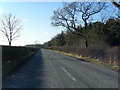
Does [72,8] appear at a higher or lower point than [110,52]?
higher

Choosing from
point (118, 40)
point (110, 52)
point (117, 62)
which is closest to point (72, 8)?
point (118, 40)

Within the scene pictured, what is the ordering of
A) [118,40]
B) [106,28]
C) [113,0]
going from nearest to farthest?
[113,0] → [118,40] → [106,28]

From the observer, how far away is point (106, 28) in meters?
25.9

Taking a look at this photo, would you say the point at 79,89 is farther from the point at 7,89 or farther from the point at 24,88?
the point at 7,89

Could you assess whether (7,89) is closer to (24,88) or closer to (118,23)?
(24,88)

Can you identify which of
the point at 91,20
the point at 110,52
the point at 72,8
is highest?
the point at 72,8

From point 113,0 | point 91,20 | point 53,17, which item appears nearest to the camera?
point 113,0

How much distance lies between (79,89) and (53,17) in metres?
34.0

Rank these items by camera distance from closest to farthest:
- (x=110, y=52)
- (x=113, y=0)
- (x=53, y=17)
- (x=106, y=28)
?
(x=113, y=0) → (x=110, y=52) → (x=106, y=28) → (x=53, y=17)

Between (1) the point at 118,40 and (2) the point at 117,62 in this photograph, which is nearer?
(2) the point at 117,62

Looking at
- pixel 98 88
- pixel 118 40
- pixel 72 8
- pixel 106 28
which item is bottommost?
pixel 98 88

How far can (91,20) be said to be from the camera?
33375 mm

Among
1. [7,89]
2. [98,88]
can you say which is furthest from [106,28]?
[7,89]

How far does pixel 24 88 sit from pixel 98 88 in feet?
10.9
